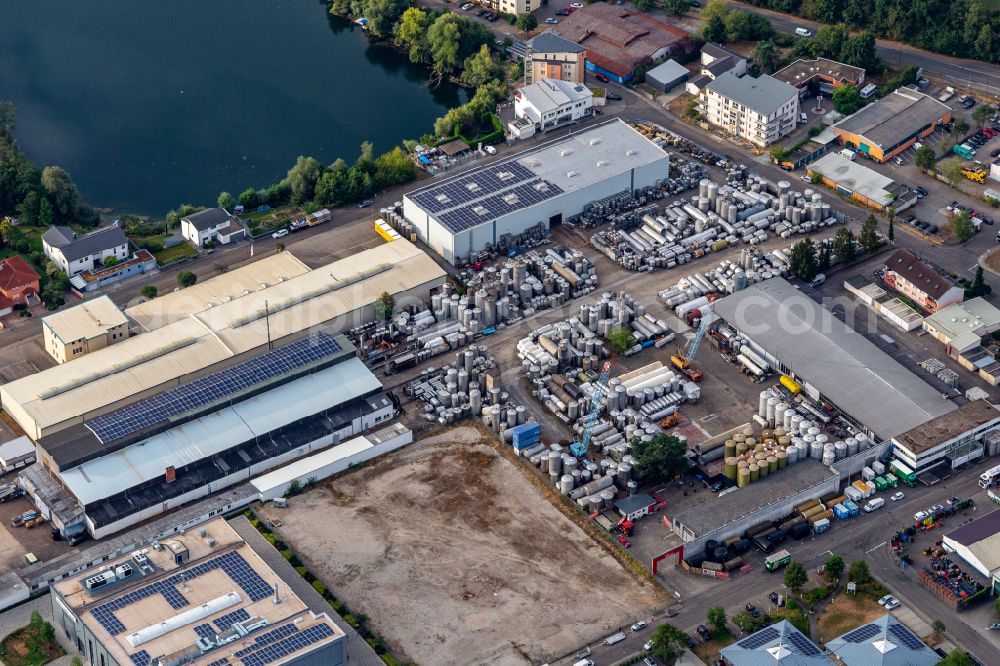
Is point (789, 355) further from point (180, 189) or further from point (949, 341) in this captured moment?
point (180, 189)

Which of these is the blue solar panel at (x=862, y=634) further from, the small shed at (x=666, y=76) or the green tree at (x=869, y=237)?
the small shed at (x=666, y=76)

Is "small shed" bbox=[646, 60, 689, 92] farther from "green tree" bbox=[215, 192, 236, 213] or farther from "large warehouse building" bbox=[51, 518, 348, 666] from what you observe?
"large warehouse building" bbox=[51, 518, 348, 666]

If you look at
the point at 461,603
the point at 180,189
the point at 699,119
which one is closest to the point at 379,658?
the point at 461,603

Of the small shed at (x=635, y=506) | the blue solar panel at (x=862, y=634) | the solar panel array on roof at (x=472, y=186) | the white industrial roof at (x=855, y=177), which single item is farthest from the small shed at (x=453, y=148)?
the blue solar panel at (x=862, y=634)

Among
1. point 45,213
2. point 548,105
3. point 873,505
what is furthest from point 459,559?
point 548,105

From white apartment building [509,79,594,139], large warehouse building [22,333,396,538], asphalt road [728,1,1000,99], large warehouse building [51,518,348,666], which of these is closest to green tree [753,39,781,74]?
asphalt road [728,1,1000,99]
